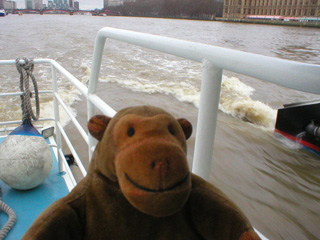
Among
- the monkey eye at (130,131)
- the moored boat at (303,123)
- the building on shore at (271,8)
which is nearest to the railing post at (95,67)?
the monkey eye at (130,131)

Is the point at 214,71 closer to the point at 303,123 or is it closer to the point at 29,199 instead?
the point at 29,199

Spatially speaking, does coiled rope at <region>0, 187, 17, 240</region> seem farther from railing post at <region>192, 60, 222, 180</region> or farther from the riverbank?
the riverbank

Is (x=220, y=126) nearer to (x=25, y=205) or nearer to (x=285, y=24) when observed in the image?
(x=25, y=205)

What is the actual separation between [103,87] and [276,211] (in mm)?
6499

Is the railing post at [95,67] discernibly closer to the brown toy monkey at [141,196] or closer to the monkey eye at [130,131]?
the brown toy monkey at [141,196]

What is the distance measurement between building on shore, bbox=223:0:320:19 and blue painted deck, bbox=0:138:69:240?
58.5 m

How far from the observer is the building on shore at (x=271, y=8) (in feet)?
172

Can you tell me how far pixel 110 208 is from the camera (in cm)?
62

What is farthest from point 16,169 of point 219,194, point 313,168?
point 313,168

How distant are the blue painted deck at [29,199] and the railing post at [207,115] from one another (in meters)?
1.40

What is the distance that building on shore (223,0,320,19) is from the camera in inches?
2066

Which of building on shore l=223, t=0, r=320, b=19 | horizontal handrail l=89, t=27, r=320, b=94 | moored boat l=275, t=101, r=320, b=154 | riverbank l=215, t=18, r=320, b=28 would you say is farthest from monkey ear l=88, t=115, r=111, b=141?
building on shore l=223, t=0, r=320, b=19

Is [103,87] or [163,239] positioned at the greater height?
[163,239]

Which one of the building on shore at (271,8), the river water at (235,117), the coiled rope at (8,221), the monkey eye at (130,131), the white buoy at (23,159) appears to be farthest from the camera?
the building on shore at (271,8)
